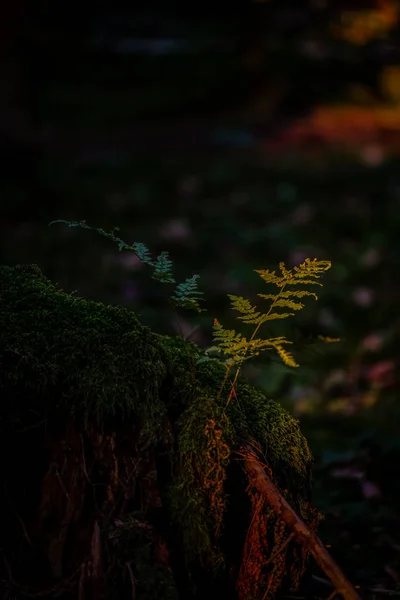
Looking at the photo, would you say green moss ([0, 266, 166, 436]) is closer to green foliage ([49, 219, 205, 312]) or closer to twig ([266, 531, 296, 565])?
green foliage ([49, 219, 205, 312])

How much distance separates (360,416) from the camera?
506 centimetres

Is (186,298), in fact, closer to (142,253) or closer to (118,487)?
(142,253)

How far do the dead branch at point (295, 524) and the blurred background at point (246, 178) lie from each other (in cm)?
49

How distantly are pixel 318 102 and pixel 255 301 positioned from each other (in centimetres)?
1248

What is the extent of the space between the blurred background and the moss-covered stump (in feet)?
1.01

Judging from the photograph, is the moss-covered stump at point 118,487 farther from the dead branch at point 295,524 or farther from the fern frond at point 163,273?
the fern frond at point 163,273

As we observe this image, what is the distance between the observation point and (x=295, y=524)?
2.08 meters

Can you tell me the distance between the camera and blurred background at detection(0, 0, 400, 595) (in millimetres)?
4922

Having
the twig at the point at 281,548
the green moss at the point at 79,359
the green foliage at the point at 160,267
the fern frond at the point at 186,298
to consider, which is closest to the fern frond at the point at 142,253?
the green foliage at the point at 160,267

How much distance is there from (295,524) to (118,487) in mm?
526

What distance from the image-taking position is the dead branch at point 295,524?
6.40ft

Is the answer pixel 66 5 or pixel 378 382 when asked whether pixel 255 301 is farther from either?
pixel 66 5

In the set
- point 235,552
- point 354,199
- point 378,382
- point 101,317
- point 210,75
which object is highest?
point 210,75

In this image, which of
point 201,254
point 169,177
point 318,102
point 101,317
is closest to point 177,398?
point 101,317
